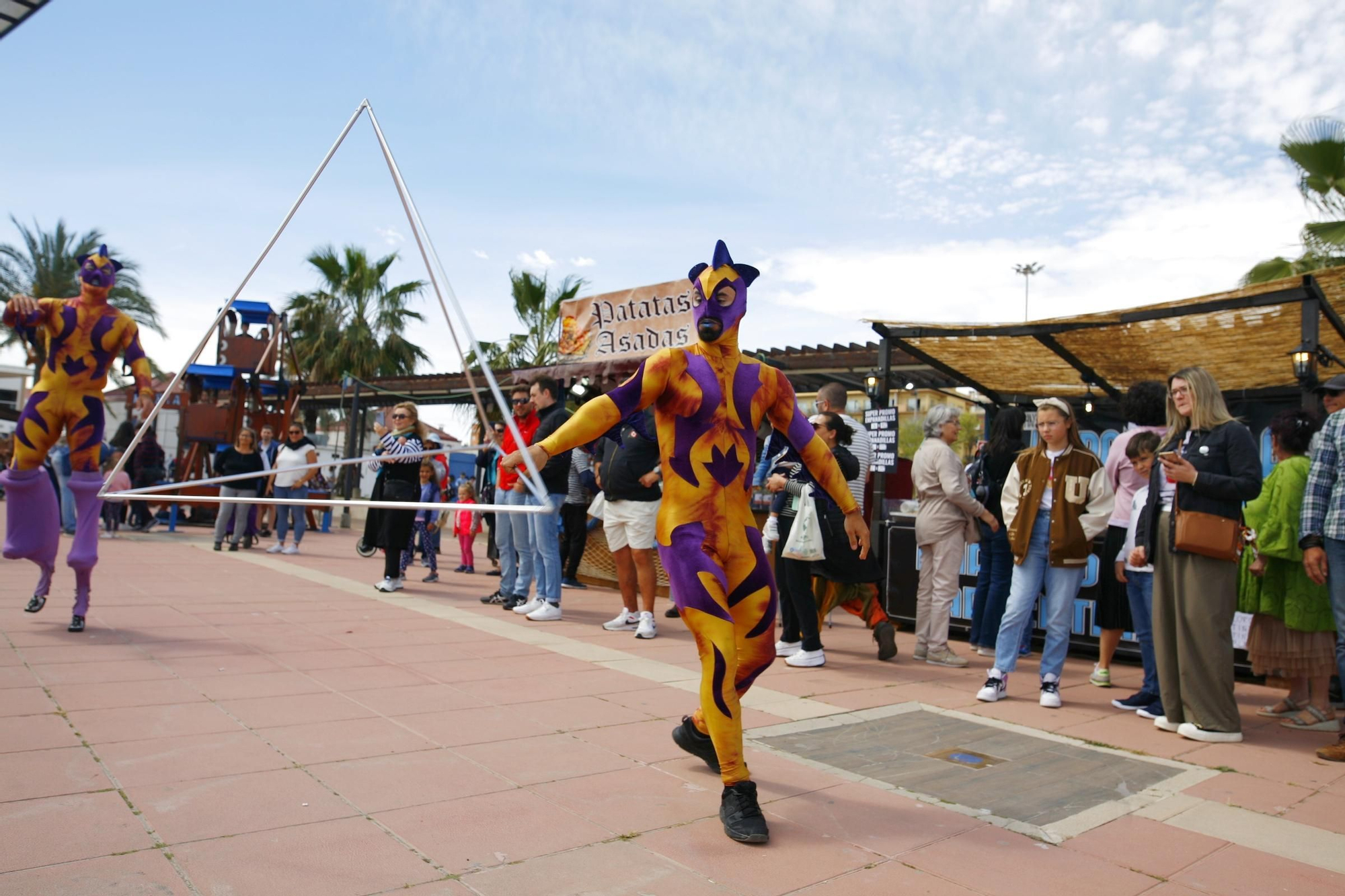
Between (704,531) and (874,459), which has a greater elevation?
(874,459)

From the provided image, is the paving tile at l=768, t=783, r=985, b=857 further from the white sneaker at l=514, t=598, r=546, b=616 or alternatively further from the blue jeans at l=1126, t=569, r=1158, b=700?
the white sneaker at l=514, t=598, r=546, b=616

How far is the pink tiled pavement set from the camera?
2684 mm

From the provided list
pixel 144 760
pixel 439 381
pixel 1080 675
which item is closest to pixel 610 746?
pixel 144 760

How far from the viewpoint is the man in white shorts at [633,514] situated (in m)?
7.24

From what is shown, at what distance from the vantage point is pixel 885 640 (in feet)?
21.8

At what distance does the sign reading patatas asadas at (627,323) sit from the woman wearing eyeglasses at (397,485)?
4.08 m

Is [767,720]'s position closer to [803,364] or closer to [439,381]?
[803,364]

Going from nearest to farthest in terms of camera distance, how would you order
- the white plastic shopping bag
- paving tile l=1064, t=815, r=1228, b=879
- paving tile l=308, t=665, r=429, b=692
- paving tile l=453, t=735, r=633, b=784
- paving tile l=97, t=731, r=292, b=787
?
paving tile l=1064, t=815, r=1228, b=879 → paving tile l=97, t=731, r=292, b=787 → paving tile l=453, t=735, r=633, b=784 → paving tile l=308, t=665, r=429, b=692 → the white plastic shopping bag

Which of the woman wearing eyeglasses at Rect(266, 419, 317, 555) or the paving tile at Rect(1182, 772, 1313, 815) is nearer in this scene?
the paving tile at Rect(1182, 772, 1313, 815)

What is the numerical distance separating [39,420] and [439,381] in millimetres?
13975

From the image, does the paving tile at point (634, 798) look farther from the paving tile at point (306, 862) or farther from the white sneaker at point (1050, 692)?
the white sneaker at point (1050, 692)

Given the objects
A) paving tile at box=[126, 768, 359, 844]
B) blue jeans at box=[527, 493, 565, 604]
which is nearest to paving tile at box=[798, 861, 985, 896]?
paving tile at box=[126, 768, 359, 844]

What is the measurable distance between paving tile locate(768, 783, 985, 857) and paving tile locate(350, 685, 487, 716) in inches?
74.8

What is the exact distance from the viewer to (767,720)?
4660 millimetres
